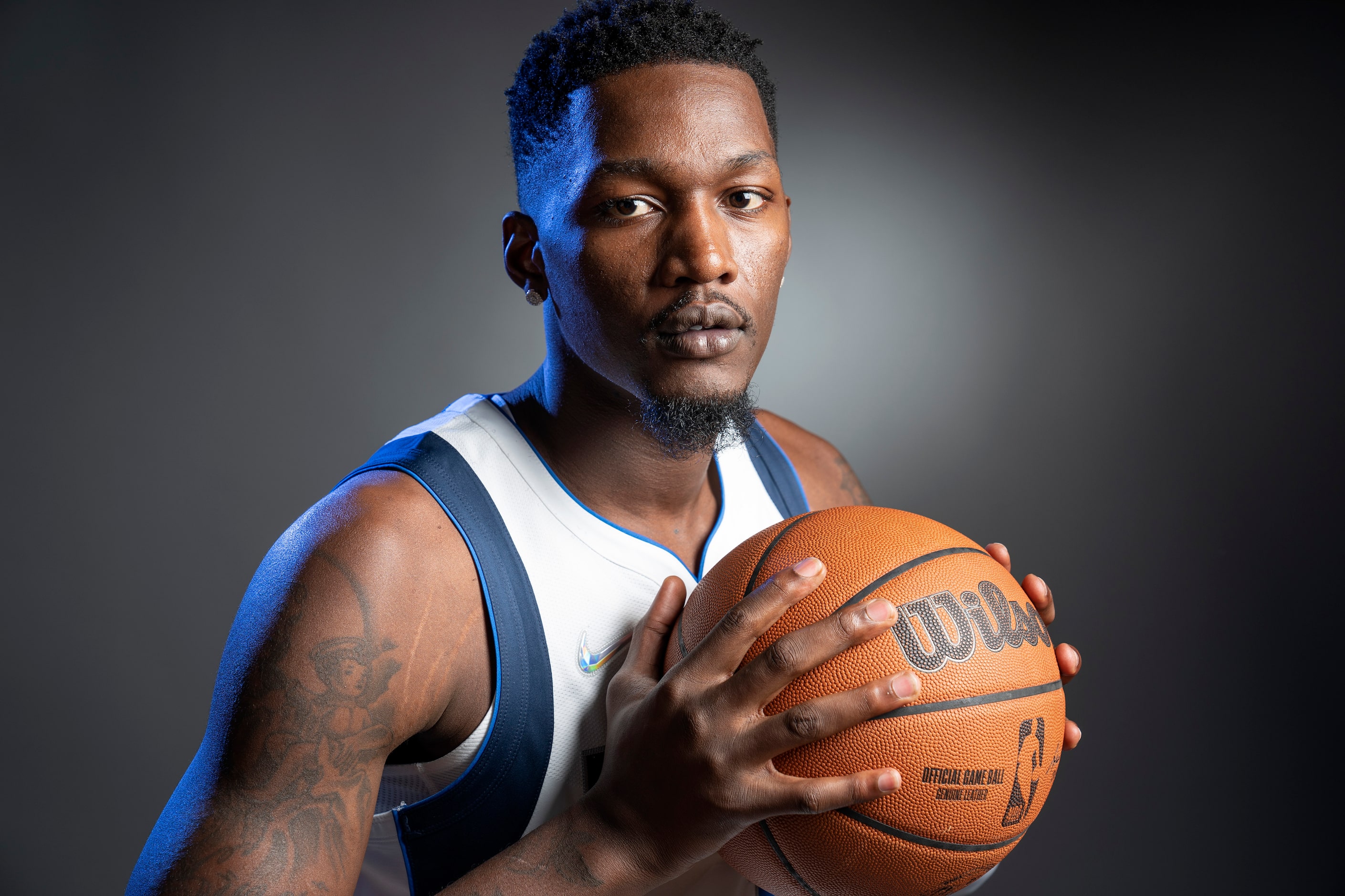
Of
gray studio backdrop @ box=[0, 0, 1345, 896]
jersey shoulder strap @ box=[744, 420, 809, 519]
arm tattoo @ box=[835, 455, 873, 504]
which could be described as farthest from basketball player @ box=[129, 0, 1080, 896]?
gray studio backdrop @ box=[0, 0, 1345, 896]

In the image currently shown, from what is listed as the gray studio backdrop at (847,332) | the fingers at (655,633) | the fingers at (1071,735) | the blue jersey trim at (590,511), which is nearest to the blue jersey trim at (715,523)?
the blue jersey trim at (590,511)

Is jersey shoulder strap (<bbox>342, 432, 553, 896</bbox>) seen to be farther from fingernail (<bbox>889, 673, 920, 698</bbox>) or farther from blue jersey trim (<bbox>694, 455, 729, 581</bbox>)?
fingernail (<bbox>889, 673, 920, 698</bbox>)

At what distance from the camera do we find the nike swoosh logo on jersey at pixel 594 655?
1.81m

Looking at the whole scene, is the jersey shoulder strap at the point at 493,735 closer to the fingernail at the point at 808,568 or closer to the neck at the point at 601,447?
the neck at the point at 601,447

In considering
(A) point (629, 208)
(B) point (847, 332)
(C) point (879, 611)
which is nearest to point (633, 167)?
(A) point (629, 208)

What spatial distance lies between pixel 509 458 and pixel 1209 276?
320cm

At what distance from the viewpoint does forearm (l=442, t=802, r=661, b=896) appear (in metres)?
1.46

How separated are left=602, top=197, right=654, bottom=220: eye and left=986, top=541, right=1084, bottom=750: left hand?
89cm

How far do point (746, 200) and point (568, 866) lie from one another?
1234 mm

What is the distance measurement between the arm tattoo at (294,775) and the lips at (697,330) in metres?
0.71

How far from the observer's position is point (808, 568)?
53.5 inches

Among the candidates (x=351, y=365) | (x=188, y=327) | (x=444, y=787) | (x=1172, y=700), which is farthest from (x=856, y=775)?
(x=1172, y=700)

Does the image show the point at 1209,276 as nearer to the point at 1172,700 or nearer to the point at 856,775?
the point at 1172,700

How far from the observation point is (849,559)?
1504 mm
